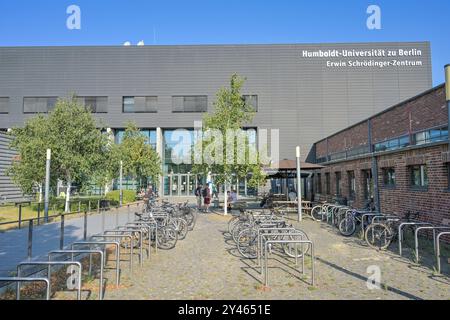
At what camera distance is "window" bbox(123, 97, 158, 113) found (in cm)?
3584

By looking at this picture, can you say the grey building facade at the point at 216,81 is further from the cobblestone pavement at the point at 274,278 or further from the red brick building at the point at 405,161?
the cobblestone pavement at the point at 274,278

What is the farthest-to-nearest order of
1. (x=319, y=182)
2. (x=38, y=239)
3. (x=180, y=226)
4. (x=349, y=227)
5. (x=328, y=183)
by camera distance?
(x=319, y=182) < (x=328, y=183) < (x=349, y=227) < (x=180, y=226) < (x=38, y=239)

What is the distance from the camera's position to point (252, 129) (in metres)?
35.4

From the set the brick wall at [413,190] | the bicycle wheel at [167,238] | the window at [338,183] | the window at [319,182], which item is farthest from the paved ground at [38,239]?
the window at [319,182]

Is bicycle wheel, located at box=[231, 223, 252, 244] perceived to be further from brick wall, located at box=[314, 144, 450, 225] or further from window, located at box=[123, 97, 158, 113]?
window, located at box=[123, 97, 158, 113]

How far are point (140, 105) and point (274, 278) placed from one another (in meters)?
32.0

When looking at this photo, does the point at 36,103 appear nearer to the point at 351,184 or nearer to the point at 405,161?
the point at 351,184

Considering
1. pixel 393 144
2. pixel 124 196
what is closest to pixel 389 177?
pixel 393 144

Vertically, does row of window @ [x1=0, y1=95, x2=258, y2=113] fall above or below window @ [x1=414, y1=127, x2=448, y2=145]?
above

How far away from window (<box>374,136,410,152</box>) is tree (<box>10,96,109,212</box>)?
13863 millimetres

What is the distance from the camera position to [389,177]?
1299cm

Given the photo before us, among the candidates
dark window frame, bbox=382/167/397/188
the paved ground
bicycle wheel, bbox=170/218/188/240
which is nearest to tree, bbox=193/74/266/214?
the paved ground

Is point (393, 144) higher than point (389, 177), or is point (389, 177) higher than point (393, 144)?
point (393, 144)

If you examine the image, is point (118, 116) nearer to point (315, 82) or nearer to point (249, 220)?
point (315, 82)
